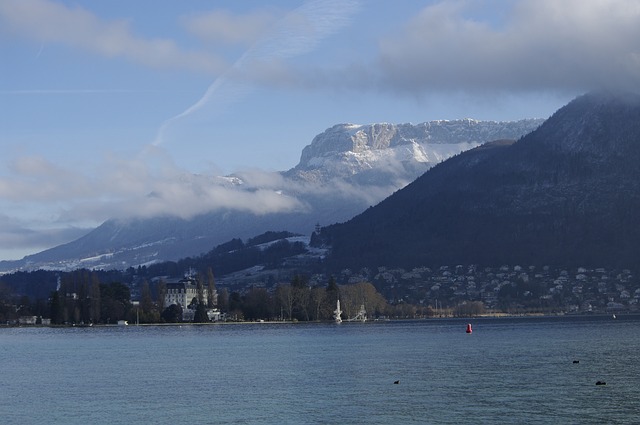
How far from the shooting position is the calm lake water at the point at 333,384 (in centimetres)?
7031

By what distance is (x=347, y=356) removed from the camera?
407 ft

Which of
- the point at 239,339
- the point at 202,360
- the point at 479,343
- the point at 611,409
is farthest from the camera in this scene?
the point at 239,339

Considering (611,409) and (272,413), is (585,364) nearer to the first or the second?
(611,409)

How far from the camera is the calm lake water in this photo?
70312 millimetres

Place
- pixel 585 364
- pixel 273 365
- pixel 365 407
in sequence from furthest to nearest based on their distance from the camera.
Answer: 1. pixel 273 365
2. pixel 585 364
3. pixel 365 407

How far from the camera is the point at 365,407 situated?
73.4 meters

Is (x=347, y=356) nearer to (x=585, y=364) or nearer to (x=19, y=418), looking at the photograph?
(x=585, y=364)

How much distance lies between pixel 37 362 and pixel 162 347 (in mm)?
30678

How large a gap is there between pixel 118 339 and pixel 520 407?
127309 millimetres

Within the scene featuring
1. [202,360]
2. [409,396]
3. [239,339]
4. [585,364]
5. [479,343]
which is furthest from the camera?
[239,339]

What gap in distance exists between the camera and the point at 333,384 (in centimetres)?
8956

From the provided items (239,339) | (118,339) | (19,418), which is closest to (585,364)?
(19,418)

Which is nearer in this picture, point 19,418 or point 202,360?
point 19,418

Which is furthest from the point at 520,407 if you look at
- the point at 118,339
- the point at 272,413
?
the point at 118,339
